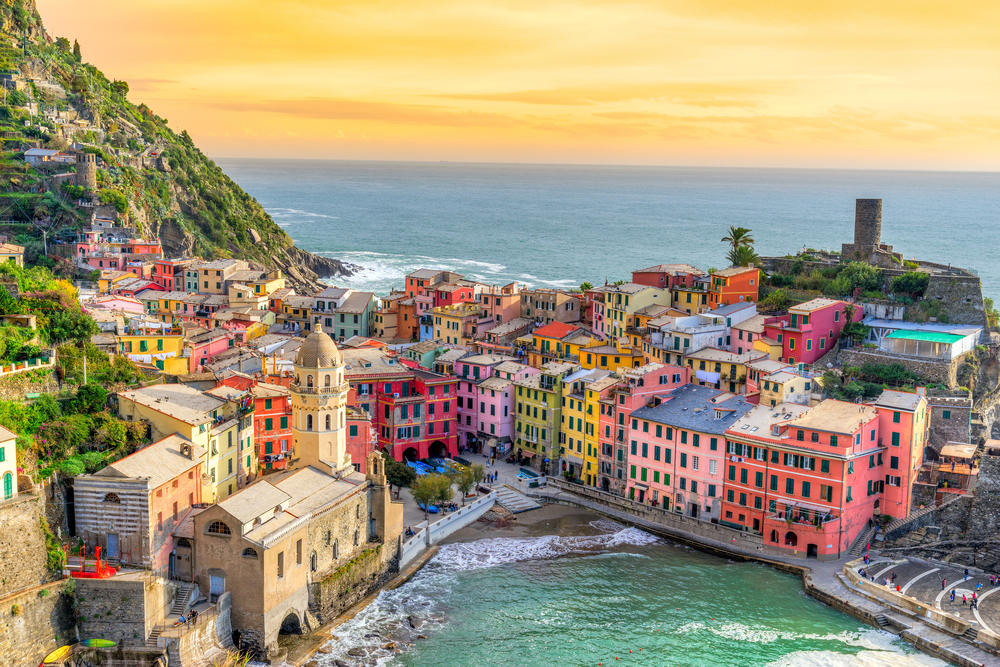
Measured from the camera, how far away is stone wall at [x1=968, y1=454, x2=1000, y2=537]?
4894cm

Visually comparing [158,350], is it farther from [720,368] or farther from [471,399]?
[720,368]

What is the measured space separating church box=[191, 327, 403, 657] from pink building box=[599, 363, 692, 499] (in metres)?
14.5

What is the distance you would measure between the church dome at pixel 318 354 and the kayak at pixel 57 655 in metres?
15.6

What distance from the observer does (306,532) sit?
136ft

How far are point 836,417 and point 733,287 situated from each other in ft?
78.3

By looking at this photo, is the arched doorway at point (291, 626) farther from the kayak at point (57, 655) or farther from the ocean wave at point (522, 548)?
the ocean wave at point (522, 548)

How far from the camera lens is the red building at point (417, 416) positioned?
6047cm

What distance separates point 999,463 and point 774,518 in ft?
39.1

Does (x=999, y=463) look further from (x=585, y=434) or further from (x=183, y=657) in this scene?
(x=183, y=657)

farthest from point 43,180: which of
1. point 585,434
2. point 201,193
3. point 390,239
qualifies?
point 390,239

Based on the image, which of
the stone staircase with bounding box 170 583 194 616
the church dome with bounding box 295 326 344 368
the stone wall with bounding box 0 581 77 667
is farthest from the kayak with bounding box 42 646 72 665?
the church dome with bounding box 295 326 344 368

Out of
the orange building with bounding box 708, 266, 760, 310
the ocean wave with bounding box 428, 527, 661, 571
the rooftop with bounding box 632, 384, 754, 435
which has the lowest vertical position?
the ocean wave with bounding box 428, 527, 661, 571

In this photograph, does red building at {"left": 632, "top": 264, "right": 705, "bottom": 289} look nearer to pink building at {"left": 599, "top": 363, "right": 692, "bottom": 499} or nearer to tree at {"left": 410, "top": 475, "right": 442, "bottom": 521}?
pink building at {"left": 599, "top": 363, "right": 692, "bottom": 499}

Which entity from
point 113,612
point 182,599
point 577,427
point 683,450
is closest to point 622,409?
point 577,427
